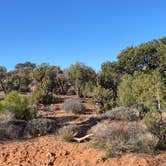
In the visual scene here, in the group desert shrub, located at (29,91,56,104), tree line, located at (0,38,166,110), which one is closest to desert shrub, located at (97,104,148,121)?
desert shrub, located at (29,91,56,104)

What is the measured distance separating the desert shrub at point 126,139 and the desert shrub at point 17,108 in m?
6.92

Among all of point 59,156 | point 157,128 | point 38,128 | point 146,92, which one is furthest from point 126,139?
point 146,92

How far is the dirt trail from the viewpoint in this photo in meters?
9.88

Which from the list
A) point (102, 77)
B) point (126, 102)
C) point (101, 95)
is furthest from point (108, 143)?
point (102, 77)

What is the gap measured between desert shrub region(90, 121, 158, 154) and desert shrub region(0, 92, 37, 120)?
22.7ft

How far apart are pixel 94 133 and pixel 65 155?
208cm

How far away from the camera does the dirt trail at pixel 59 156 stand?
988 cm

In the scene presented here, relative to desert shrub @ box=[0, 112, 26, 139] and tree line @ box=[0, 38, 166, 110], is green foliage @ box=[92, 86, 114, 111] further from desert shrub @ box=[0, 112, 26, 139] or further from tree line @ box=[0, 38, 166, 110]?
desert shrub @ box=[0, 112, 26, 139]

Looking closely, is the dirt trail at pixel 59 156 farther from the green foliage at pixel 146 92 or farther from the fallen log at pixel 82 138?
the green foliage at pixel 146 92

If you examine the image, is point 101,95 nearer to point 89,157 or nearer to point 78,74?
point 78,74

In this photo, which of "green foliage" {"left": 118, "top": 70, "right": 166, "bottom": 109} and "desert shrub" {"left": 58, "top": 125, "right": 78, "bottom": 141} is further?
"green foliage" {"left": 118, "top": 70, "right": 166, "bottom": 109}

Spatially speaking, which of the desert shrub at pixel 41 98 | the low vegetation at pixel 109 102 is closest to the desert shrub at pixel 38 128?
the low vegetation at pixel 109 102

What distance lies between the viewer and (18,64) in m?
63.2

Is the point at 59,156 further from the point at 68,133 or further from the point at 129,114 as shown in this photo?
the point at 129,114
